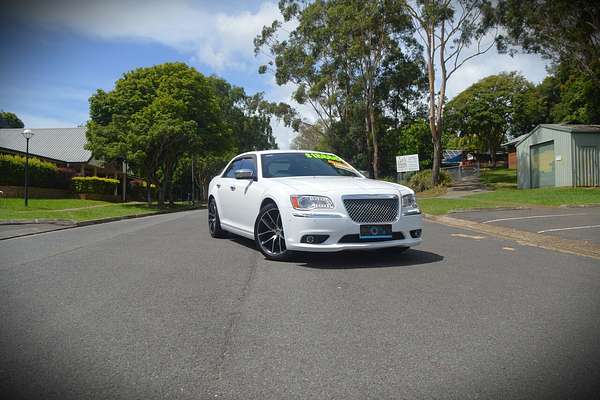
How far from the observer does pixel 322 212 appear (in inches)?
232

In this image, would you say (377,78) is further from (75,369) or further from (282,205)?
(75,369)

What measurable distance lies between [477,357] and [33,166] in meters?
33.3

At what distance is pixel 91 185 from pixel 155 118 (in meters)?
9.66

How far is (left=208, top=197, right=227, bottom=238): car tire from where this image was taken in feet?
29.1

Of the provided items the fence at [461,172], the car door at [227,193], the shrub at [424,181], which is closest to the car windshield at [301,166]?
the car door at [227,193]

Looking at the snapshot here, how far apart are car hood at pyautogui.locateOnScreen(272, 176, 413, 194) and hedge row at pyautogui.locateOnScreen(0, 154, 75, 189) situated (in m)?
26.7

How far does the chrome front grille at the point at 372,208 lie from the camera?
5926 mm

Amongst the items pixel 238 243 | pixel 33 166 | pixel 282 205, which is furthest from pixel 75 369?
pixel 33 166

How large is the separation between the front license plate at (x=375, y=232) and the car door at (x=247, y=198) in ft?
5.79

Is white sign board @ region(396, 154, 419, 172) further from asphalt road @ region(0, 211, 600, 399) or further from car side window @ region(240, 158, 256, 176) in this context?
asphalt road @ region(0, 211, 600, 399)

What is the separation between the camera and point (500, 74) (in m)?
63.0

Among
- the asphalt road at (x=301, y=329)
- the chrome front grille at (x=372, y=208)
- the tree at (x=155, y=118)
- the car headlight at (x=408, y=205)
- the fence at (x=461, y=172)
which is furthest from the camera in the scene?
the fence at (x=461, y=172)

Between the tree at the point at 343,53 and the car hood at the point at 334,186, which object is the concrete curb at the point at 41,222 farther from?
the tree at the point at 343,53

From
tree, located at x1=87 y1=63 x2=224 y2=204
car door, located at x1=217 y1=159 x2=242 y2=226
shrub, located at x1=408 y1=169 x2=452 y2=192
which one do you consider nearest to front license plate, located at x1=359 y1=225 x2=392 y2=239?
car door, located at x1=217 y1=159 x2=242 y2=226
